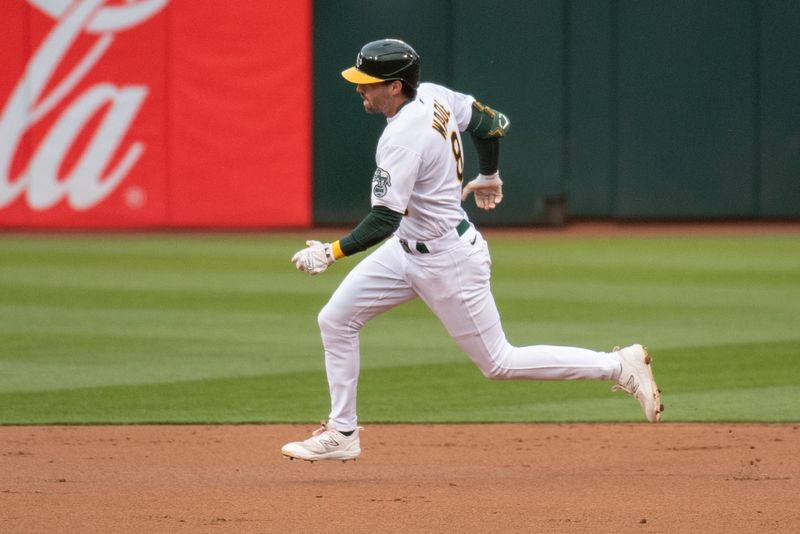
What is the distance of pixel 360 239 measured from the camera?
5668mm

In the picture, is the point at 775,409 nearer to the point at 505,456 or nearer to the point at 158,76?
the point at 505,456

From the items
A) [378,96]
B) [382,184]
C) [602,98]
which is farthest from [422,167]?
[602,98]

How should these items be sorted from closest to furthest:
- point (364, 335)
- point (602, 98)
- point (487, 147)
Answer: point (487, 147) → point (364, 335) → point (602, 98)

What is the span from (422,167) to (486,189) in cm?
83

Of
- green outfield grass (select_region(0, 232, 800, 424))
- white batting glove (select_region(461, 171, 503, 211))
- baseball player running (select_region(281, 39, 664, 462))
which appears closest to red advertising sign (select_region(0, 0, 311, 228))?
green outfield grass (select_region(0, 232, 800, 424))

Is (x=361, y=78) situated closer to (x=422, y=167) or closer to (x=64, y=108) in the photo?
(x=422, y=167)

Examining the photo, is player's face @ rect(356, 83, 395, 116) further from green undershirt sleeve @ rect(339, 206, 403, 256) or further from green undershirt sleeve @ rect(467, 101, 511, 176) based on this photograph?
green undershirt sleeve @ rect(467, 101, 511, 176)

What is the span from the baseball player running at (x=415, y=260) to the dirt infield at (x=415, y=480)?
0.36 m

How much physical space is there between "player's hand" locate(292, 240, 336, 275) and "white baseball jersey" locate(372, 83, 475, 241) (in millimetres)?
278

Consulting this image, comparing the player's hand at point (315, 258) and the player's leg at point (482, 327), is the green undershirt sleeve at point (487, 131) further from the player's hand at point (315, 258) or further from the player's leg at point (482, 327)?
the player's hand at point (315, 258)

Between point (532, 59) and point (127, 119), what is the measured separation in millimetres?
5807

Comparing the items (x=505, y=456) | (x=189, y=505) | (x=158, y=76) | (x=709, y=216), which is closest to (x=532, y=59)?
(x=709, y=216)

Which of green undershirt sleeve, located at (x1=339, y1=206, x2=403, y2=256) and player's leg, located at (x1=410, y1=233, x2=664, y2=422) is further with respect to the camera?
player's leg, located at (x1=410, y1=233, x2=664, y2=422)

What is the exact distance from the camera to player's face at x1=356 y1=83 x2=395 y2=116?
19.2 feet
